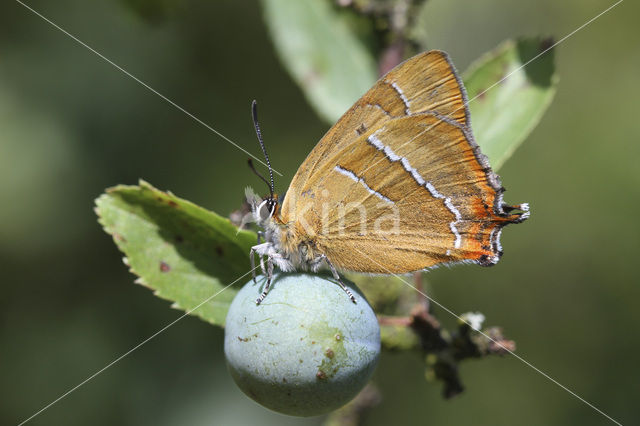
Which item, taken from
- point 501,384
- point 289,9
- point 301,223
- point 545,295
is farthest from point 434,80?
point 501,384

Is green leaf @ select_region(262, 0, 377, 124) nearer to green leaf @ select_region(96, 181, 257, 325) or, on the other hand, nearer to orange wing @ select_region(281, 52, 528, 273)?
orange wing @ select_region(281, 52, 528, 273)

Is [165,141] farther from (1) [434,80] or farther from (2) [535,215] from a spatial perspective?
(2) [535,215]

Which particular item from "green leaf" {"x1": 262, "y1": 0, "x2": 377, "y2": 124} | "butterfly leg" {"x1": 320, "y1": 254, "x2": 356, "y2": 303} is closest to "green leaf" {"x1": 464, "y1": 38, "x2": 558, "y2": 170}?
"green leaf" {"x1": 262, "y1": 0, "x2": 377, "y2": 124}

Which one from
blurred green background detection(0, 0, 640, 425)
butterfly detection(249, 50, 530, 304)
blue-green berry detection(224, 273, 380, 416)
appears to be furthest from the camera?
blurred green background detection(0, 0, 640, 425)

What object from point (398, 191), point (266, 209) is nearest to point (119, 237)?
point (266, 209)

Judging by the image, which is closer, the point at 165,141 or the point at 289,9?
the point at 289,9

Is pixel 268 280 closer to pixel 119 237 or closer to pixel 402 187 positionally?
pixel 119 237

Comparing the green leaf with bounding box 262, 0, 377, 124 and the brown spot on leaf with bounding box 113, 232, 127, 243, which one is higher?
the green leaf with bounding box 262, 0, 377, 124
